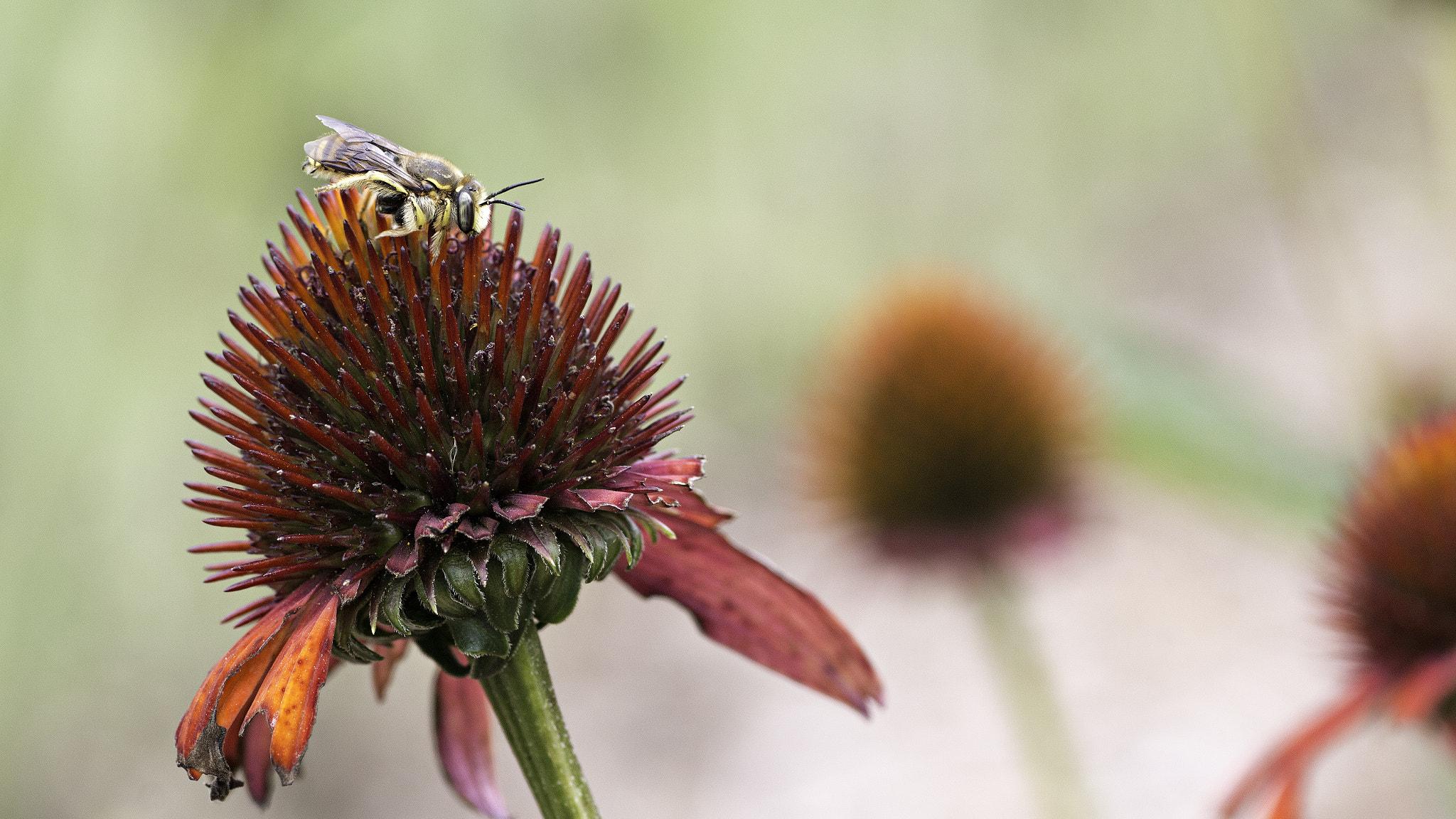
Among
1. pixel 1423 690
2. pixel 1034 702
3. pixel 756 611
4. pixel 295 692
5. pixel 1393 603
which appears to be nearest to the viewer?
pixel 295 692

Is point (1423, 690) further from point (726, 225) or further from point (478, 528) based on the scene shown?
point (726, 225)

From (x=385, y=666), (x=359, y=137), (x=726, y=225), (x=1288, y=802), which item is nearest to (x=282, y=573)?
(x=385, y=666)

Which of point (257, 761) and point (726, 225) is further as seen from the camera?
point (726, 225)

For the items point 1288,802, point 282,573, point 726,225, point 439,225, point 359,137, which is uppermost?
point 726,225

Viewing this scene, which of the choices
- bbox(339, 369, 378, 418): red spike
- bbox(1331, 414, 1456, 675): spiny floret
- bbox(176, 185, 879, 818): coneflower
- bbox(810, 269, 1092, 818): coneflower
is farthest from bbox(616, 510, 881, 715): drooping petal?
bbox(810, 269, 1092, 818): coneflower

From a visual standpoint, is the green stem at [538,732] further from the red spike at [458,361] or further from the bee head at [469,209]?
the bee head at [469,209]

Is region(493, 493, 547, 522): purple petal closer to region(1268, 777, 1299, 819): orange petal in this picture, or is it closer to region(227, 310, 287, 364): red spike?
region(227, 310, 287, 364): red spike

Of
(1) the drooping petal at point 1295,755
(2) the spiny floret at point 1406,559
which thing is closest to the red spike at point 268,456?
(1) the drooping petal at point 1295,755
